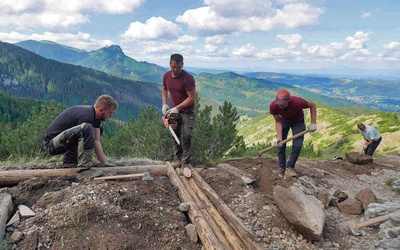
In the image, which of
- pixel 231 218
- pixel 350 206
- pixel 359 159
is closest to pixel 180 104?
pixel 231 218

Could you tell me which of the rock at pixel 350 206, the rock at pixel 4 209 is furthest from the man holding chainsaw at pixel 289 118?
the rock at pixel 4 209

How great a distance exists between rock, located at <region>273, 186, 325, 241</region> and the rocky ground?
0.16 metres

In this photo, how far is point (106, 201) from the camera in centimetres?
425

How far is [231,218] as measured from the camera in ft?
14.7

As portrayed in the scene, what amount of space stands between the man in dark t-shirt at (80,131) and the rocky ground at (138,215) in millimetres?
541

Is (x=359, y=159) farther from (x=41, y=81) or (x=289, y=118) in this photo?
(x=41, y=81)

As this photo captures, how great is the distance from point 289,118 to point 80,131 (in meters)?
4.66

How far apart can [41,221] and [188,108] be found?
3774 millimetres

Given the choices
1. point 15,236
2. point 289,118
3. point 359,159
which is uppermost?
point 289,118

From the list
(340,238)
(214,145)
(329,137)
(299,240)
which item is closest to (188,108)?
(299,240)

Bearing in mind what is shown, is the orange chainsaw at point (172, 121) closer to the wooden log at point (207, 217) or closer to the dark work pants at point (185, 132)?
the dark work pants at point (185, 132)

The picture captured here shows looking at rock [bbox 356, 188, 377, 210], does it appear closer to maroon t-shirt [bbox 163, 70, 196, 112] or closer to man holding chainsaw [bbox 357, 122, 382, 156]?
maroon t-shirt [bbox 163, 70, 196, 112]

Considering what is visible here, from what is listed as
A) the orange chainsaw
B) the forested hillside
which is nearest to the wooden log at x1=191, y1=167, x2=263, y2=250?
the orange chainsaw

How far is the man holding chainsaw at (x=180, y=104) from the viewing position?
620cm
